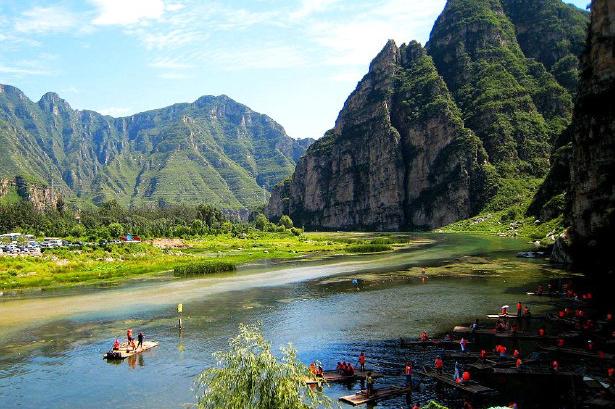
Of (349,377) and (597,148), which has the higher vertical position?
(597,148)

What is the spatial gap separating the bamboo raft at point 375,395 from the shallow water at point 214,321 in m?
1.08

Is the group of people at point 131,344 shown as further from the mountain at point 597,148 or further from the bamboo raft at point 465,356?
the mountain at point 597,148

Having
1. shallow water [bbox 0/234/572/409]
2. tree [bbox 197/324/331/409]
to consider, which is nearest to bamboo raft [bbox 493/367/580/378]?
shallow water [bbox 0/234/572/409]

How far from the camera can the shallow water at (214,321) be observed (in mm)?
52500

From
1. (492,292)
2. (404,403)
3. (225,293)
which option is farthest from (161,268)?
(404,403)

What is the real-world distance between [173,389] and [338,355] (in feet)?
60.2

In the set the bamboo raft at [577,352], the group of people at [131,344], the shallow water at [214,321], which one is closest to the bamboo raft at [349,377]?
the shallow water at [214,321]

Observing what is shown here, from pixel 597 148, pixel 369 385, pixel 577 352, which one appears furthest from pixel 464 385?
pixel 597 148

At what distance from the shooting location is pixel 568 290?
8250cm

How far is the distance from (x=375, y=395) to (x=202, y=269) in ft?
320

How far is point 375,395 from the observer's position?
4491 centimetres

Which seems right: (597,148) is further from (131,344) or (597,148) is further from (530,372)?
(131,344)

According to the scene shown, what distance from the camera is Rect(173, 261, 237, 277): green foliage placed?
5310 inches

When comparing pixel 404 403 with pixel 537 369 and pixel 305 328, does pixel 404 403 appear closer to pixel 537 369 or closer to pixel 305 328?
pixel 537 369
